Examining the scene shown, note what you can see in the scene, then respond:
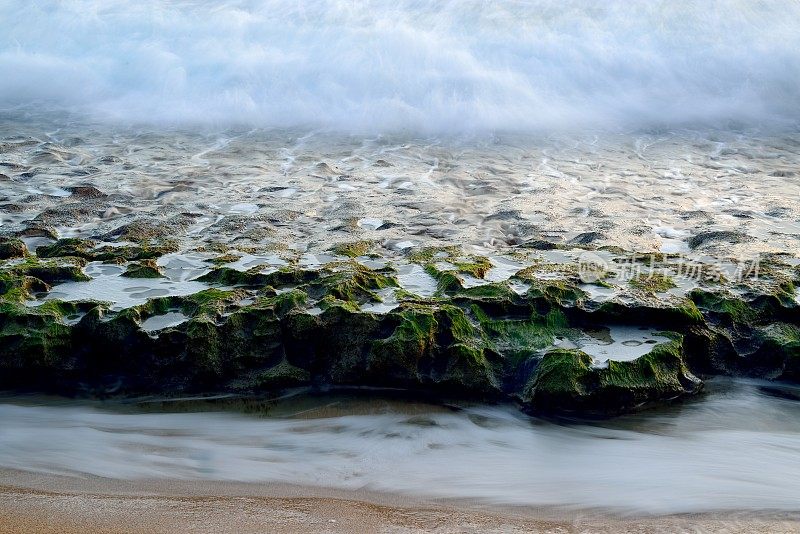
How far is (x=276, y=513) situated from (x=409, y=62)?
1033 cm

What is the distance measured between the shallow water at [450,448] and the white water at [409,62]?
677 cm

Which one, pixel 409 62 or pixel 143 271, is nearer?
pixel 143 271

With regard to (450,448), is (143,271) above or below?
above

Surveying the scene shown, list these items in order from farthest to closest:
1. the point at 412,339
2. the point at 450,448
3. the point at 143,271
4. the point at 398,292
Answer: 1. the point at 143,271
2. the point at 398,292
3. the point at 412,339
4. the point at 450,448

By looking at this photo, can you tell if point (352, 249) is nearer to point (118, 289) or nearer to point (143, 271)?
point (143, 271)

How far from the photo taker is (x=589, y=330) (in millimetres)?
3389

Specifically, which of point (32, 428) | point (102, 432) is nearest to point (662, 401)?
point (102, 432)

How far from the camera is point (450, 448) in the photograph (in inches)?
111

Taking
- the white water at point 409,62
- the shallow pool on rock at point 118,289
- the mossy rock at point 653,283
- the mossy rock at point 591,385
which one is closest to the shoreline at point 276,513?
the mossy rock at point 591,385

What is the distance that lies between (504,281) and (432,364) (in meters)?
0.71

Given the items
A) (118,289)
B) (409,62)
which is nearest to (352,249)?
(118,289)

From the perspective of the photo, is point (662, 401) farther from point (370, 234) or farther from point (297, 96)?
point (297, 96)

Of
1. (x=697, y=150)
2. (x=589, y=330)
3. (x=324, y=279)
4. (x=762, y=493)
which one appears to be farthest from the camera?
(x=697, y=150)

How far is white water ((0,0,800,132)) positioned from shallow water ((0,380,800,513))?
22.2 ft
